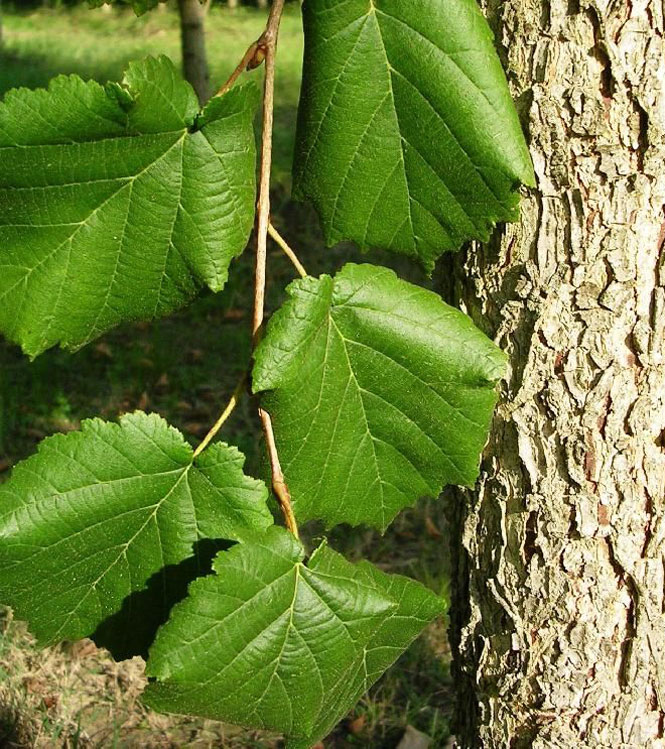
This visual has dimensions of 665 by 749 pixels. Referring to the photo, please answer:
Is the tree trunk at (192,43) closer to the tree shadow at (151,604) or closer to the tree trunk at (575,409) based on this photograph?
the tree trunk at (575,409)

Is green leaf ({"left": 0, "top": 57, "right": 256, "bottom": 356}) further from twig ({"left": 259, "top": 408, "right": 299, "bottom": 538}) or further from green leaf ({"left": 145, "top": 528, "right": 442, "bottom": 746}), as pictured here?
green leaf ({"left": 145, "top": 528, "right": 442, "bottom": 746})

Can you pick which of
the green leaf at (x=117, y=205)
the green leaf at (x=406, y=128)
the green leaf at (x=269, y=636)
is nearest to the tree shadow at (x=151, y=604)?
the green leaf at (x=269, y=636)

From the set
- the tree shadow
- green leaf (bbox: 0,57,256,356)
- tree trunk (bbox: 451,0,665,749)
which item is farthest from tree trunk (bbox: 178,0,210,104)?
the tree shadow

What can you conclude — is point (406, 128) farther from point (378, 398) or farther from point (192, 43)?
point (192, 43)

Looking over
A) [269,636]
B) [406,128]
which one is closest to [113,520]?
[269,636]

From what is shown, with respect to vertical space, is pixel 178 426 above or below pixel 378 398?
below

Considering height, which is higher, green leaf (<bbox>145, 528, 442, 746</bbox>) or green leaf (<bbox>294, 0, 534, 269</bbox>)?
green leaf (<bbox>294, 0, 534, 269</bbox>)
